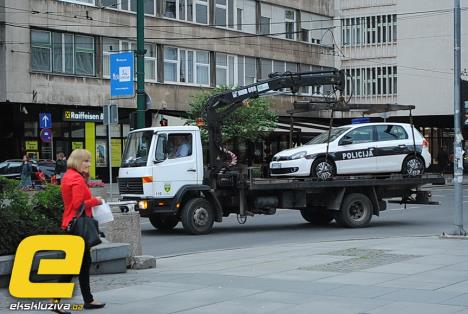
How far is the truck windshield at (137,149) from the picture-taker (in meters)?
16.6

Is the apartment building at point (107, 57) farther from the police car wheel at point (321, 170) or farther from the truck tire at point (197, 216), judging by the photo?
the police car wheel at point (321, 170)

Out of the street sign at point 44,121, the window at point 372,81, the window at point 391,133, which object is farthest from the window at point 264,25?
the window at point 391,133

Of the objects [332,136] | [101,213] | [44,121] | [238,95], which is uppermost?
[44,121]

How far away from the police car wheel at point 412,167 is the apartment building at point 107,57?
20.5 meters

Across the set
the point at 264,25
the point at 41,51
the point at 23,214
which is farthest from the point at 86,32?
the point at 23,214

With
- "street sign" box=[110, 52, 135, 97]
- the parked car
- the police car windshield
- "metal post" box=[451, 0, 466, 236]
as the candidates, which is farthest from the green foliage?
"metal post" box=[451, 0, 466, 236]

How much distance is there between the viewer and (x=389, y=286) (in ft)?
29.5

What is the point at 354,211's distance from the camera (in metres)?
18.3

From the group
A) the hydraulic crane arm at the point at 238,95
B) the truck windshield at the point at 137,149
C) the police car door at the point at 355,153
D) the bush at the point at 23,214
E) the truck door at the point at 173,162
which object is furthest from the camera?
the police car door at the point at 355,153

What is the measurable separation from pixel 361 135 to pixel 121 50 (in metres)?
23.0

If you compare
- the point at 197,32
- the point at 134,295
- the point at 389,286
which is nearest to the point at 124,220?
the point at 134,295

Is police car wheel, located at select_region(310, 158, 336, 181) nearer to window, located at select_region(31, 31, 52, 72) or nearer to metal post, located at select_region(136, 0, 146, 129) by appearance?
metal post, located at select_region(136, 0, 146, 129)

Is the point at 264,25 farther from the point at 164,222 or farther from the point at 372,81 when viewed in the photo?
the point at 164,222

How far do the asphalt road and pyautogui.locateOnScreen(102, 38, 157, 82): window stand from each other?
18.4 m
